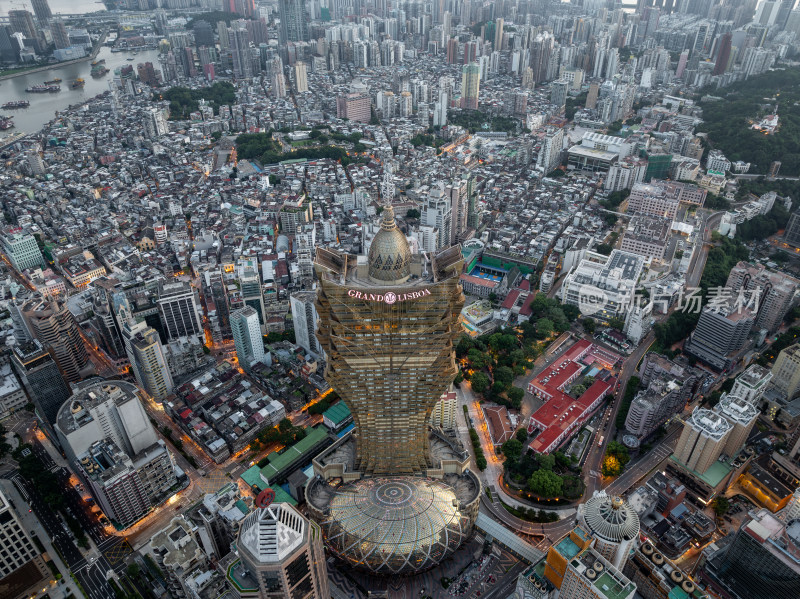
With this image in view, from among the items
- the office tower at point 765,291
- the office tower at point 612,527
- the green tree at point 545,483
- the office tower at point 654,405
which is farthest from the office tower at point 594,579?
the office tower at point 765,291

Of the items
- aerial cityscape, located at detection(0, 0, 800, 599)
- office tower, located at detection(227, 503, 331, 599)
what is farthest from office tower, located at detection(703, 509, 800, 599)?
office tower, located at detection(227, 503, 331, 599)

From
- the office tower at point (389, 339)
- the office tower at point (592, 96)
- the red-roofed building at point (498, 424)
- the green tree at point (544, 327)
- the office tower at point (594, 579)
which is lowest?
the red-roofed building at point (498, 424)

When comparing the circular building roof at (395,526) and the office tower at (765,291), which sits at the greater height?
the office tower at (765,291)

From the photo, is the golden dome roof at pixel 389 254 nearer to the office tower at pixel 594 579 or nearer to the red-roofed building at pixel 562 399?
the office tower at pixel 594 579

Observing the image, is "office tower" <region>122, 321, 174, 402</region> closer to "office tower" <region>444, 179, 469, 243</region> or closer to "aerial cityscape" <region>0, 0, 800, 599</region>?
"aerial cityscape" <region>0, 0, 800, 599</region>

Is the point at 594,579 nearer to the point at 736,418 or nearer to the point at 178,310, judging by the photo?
the point at 736,418
